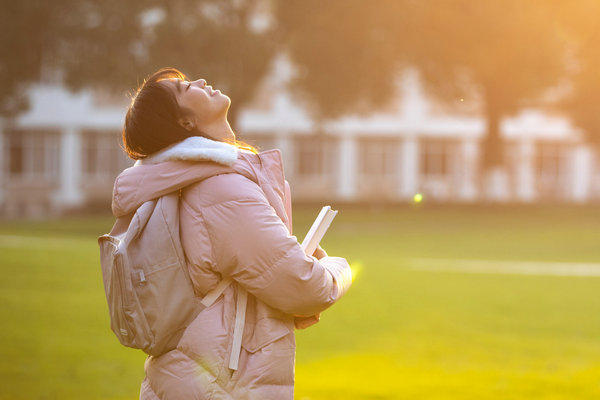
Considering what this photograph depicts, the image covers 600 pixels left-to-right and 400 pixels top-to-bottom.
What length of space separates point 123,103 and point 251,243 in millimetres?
48135

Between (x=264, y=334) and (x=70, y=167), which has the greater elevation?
(x=264, y=334)

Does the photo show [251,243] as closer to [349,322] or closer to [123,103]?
[349,322]

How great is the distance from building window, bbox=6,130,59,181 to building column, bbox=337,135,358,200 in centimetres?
1746

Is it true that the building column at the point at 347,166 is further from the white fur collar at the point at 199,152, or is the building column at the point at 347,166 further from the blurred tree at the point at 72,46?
the white fur collar at the point at 199,152

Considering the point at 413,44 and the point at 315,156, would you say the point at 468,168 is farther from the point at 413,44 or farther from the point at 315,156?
the point at 413,44

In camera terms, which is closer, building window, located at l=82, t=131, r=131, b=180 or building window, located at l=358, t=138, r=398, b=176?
building window, located at l=82, t=131, r=131, b=180

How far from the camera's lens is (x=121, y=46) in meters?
26.1

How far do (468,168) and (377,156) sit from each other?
6459mm

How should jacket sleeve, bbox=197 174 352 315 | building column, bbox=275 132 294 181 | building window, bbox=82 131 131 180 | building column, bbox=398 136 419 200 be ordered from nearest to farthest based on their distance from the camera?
1. jacket sleeve, bbox=197 174 352 315
2. building window, bbox=82 131 131 180
3. building column, bbox=275 132 294 181
4. building column, bbox=398 136 419 200

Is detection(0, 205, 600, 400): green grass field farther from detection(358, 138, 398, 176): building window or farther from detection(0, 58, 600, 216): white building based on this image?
detection(358, 138, 398, 176): building window

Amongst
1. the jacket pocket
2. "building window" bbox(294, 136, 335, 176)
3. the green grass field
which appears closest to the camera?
the jacket pocket

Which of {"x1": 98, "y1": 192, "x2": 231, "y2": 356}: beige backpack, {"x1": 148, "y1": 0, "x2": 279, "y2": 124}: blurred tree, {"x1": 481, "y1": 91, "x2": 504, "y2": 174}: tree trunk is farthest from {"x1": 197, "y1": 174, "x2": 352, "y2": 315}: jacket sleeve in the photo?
{"x1": 481, "y1": 91, "x2": 504, "y2": 174}: tree trunk

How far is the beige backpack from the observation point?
2.53 metres

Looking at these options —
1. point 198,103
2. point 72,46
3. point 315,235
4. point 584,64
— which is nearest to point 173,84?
point 198,103
